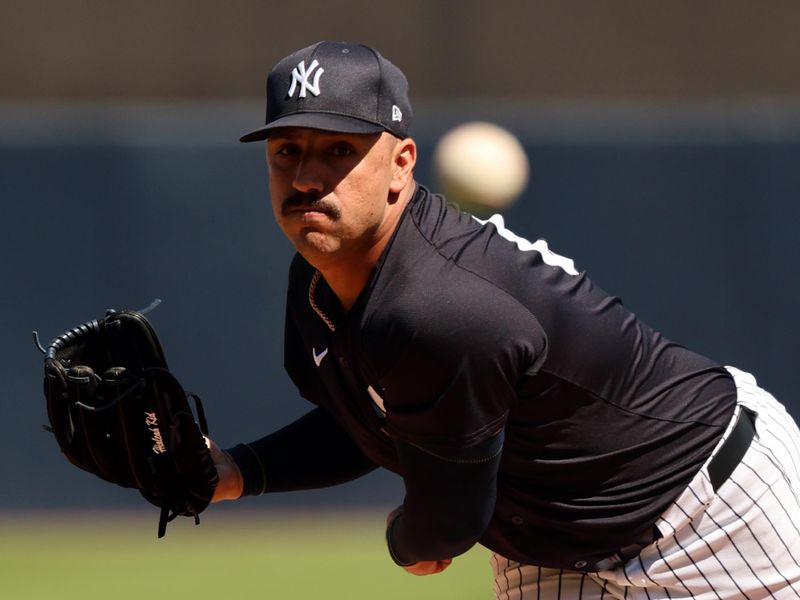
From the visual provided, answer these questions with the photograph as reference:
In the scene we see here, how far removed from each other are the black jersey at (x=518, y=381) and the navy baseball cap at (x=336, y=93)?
0.22m

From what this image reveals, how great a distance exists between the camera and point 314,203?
249 cm

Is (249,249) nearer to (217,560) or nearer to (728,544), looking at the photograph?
(217,560)

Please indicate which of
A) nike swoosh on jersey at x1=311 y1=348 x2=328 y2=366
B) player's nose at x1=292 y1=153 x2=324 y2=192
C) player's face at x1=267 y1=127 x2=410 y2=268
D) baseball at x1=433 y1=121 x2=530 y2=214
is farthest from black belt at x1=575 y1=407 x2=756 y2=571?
baseball at x1=433 y1=121 x2=530 y2=214

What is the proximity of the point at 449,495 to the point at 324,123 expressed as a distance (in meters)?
0.75

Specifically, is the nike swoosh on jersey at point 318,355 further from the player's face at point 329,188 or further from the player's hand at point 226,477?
the player's hand at point 226,477

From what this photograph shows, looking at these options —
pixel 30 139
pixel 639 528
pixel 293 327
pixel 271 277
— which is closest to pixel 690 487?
pixel 639 528

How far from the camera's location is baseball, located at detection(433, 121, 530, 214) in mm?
6801

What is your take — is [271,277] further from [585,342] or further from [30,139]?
[585,342]

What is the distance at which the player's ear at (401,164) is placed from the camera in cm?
260

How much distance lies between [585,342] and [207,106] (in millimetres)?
7809

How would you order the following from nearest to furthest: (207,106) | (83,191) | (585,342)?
(585,342) → (83,191) → (207,106)

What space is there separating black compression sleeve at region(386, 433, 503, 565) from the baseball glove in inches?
25.2

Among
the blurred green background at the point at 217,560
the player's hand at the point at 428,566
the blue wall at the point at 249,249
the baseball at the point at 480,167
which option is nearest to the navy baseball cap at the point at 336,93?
the player's hand at the point at 428,566

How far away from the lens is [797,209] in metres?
7.47
